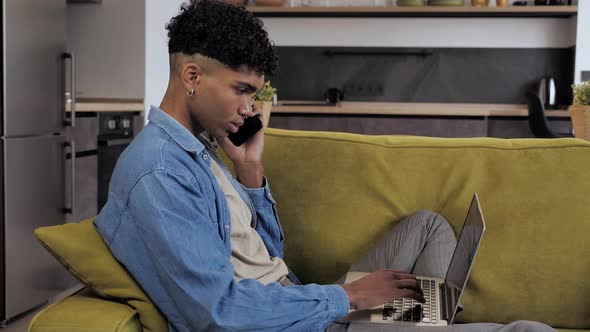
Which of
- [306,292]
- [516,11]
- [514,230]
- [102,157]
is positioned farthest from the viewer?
[516,11]

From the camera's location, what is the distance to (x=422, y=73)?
20.6 ft

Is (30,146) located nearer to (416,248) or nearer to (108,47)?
(108,47)

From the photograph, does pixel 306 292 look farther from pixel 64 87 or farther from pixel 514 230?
pixel 64 87

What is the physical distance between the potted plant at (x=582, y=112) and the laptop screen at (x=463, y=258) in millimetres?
891

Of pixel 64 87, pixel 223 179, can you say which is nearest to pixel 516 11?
pixel 64 87

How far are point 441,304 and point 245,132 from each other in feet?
2.29

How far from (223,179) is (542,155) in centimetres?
97

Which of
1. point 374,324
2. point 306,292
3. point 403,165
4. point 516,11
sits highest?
point 516,11

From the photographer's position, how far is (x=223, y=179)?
182cm

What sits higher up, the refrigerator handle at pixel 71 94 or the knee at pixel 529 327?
the refrigerator handle at pixel 71 94

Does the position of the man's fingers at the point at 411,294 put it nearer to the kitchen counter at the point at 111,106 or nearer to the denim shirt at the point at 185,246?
the denim shirt at the point at 185,246

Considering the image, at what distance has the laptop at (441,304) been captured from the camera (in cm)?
163

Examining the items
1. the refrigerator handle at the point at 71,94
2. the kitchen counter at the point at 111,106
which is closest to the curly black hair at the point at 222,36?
the refrigerator handle at the point at 71,94

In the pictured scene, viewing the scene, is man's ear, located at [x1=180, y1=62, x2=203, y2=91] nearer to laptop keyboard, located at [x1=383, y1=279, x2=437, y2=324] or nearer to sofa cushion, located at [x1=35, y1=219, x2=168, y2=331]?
sofa cushion, located at [x1=35, y1=219, x2=168, y2=331]
